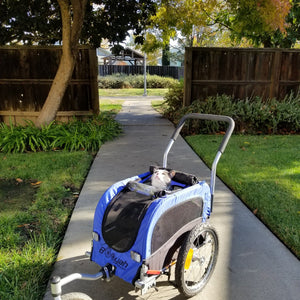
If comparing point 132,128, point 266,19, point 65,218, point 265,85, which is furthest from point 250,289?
point 265,85

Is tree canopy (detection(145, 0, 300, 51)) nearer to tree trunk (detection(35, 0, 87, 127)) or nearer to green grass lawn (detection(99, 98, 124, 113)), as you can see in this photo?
green grass lawn (detection(99, 98, 124, 113))

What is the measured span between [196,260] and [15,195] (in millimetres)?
2791

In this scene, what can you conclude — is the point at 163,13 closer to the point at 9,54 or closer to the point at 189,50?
the point at 189,50

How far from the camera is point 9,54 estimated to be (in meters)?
7.69

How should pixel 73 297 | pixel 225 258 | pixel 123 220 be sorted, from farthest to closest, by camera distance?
pixel 225 258 → pixel 123 220 → pixel 73 297

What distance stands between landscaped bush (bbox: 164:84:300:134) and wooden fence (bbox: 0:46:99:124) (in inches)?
101

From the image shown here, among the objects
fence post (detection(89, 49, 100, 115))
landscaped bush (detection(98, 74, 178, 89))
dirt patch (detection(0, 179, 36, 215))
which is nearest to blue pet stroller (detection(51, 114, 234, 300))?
dirt patch (detection(0, 179, 36, 215))

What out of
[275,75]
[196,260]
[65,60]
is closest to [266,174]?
[196,260]

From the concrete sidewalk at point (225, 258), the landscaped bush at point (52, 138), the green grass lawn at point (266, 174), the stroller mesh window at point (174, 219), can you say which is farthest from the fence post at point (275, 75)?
the stroller mesh window at point (174, 219)

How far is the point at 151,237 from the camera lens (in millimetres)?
2035

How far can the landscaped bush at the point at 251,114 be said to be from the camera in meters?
7.64

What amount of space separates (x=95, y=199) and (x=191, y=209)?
6.00 ft

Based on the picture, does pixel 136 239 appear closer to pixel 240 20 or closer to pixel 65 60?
pixel 65 60

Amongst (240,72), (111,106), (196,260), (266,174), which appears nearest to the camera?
(196,260)
